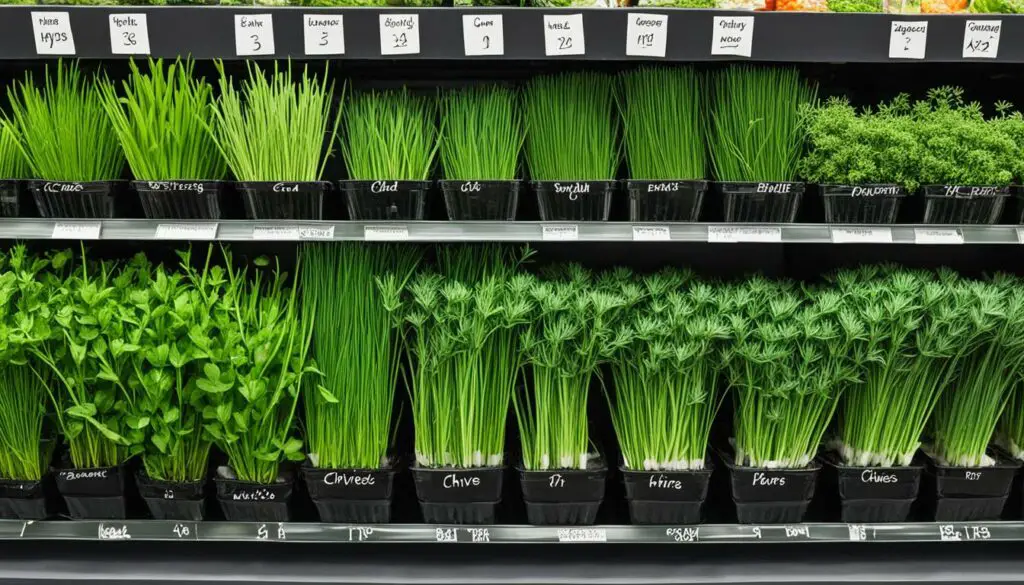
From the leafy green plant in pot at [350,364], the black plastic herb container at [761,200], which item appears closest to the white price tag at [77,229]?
the leafy green plant in pot at [350,364]

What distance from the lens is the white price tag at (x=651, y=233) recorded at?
1.85 metres

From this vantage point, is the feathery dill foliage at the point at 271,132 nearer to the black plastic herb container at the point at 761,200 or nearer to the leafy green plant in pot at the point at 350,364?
the leafy green plant in pot at the point at 350,364

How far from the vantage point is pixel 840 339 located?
71.7 inches

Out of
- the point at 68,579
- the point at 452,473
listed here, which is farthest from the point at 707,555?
the point at 68,579

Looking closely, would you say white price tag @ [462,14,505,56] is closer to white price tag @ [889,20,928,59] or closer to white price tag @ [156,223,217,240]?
white price tag @ [156,223,217,240]

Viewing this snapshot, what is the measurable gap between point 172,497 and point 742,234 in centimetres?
169

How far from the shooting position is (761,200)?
189 centimetres

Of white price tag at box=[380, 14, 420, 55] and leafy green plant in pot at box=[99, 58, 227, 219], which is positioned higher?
white price tag at box=[380, 14, 420, 55]

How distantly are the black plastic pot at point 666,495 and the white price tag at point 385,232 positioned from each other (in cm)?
87

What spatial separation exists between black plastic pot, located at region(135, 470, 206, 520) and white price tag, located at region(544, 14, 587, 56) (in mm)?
1496

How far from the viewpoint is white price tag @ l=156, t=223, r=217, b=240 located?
183 centimetres

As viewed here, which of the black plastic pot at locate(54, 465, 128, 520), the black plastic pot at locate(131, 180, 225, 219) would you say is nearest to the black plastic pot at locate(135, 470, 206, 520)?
the black plastic pot at locate(54, 465, 128, 520)

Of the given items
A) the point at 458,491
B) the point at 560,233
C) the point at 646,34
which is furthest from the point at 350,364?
the point at 646,34

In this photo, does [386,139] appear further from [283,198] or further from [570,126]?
[570,126]
